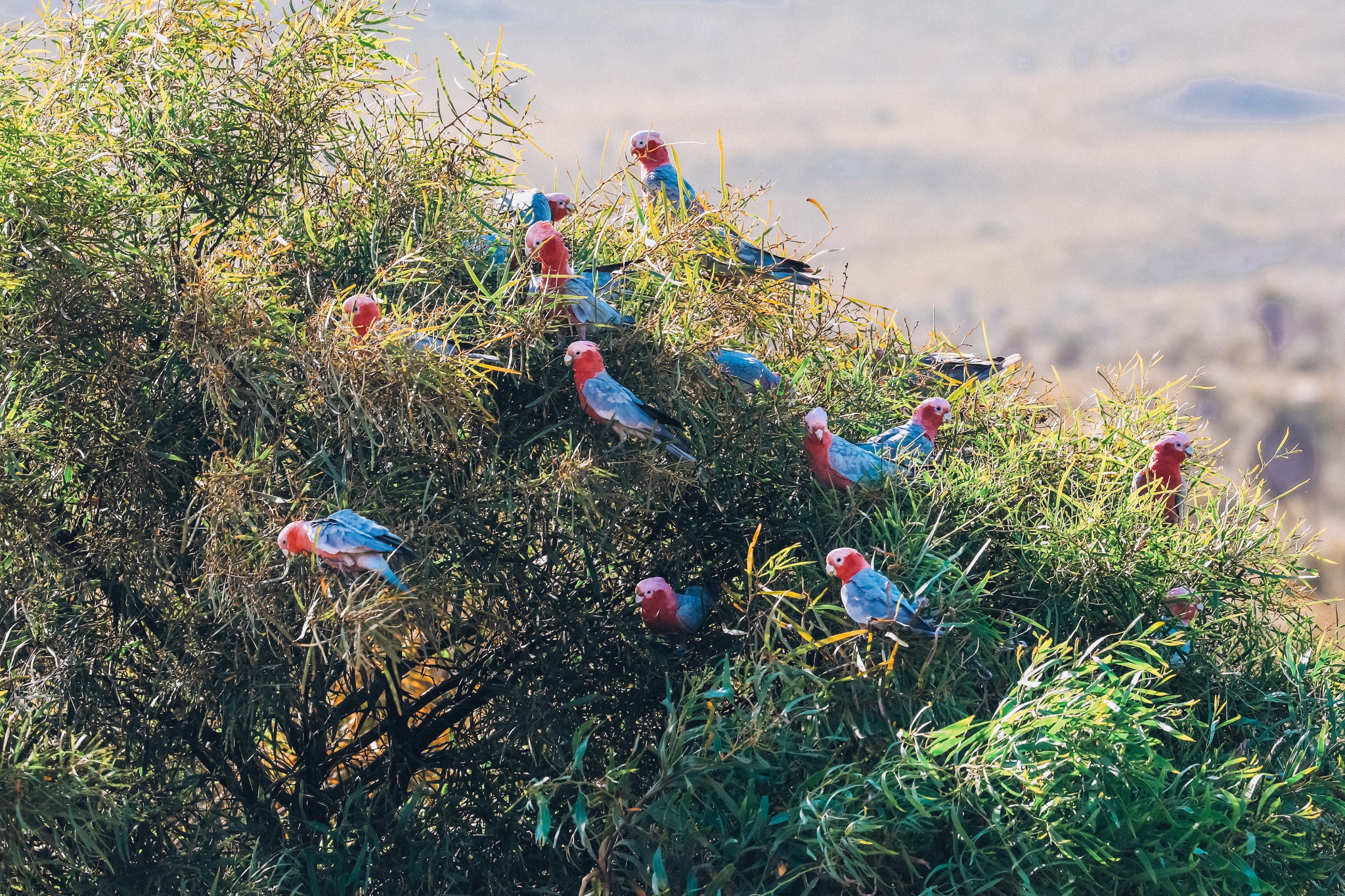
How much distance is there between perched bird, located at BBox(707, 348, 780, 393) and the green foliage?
43mm

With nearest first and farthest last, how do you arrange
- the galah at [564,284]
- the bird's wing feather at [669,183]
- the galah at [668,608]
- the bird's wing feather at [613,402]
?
the bird's wing feather at [613,402], the galah at [564,284], the galah at [668,608], the bird's wing feather at [669,183]

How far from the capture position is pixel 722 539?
275 cm

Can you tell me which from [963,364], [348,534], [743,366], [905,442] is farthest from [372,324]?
[963,364]

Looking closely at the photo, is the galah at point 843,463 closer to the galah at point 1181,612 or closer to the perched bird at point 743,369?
the perched bird at point 743,369

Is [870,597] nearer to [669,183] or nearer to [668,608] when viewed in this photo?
[668,608]

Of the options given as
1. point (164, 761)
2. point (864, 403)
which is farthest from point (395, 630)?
point (864, 403)

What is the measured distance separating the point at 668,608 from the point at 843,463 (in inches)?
20.6

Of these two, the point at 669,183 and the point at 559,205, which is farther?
the point at 669,183

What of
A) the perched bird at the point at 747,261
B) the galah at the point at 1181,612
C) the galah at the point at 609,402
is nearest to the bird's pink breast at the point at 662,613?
the galah at the point at 609,402

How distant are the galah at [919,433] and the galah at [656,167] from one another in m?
0.89

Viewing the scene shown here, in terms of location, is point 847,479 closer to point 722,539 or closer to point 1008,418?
point 722,539

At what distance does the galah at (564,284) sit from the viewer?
2412mm

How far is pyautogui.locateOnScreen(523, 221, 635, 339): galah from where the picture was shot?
2412mm

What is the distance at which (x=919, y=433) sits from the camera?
2705 millimetres
